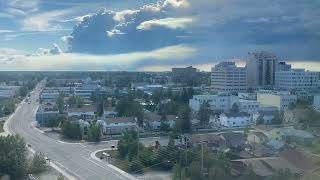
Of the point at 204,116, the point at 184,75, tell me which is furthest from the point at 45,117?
the point at 184,75

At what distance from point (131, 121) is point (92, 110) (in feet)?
9.67

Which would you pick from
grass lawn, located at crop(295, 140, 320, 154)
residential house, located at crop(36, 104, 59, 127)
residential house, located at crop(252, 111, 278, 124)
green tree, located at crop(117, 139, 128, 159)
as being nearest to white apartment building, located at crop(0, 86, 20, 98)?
residential house, located at crop(36, 104, 59, 127)

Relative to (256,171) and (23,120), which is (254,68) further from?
(256,171)

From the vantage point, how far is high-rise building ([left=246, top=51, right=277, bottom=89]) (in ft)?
59.9

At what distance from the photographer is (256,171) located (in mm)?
5059

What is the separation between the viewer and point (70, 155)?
8039 mm

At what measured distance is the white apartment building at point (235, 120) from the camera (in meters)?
10.6

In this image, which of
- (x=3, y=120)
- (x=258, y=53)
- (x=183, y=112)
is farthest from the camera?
(x=258, y=53)

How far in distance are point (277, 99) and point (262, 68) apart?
5.53m

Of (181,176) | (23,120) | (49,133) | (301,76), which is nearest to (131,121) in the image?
(49,133)

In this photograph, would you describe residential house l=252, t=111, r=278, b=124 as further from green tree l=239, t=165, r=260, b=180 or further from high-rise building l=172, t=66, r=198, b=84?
high-rise building l=172, t=66, r=198, b=84

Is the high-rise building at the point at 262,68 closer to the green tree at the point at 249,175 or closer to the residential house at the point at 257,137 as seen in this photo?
the residential house at the point at 257,137

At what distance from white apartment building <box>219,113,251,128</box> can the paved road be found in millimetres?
3100

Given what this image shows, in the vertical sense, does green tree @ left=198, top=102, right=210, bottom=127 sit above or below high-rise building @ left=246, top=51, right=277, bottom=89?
below
